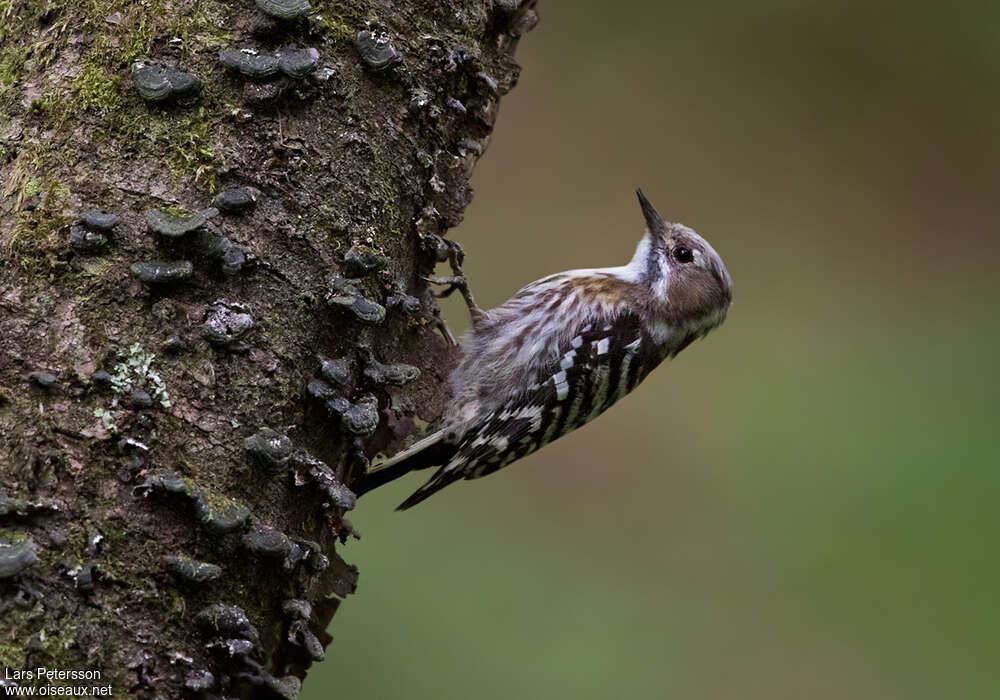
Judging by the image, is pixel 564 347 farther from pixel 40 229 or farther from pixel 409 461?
pixel 40 229

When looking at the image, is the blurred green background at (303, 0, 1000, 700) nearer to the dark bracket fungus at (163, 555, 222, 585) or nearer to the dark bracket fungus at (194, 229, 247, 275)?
the dark bracket fungus at (194, 229, 247, 275)

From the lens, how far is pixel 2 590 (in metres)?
1.81

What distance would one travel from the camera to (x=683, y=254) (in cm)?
427

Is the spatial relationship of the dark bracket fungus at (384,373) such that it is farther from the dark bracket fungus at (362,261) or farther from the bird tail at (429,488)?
the bird tail at (429,488)

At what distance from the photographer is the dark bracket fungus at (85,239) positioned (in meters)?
2.06

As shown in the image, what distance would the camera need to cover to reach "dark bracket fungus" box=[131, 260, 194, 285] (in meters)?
2.04

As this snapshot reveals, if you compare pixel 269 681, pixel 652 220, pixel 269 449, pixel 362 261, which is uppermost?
pixel 652 220

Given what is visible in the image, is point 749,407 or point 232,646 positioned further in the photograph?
point 749,407

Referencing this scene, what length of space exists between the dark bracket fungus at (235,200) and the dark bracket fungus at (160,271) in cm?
17

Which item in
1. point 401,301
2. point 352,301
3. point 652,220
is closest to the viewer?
point 352,301

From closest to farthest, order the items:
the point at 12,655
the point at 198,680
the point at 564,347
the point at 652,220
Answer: the point at 12,655, the point at 198,680, the point at 564,347, the point at 652,220

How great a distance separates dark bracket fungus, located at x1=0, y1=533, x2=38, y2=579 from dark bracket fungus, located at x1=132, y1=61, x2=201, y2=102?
96 centimetres

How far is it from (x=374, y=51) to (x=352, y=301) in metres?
0.60

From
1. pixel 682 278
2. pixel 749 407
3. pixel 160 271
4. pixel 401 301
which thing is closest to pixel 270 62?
pixel 160 271
